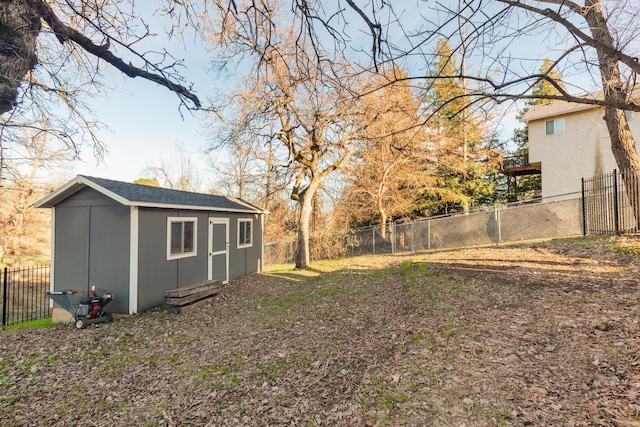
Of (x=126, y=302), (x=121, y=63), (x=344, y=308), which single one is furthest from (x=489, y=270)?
(x=126, y=302)

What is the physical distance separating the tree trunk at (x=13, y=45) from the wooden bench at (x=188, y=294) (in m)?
5.49

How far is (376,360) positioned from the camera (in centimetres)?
377

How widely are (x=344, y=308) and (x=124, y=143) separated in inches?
204

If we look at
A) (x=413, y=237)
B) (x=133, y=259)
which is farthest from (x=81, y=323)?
(x=413, y=237)

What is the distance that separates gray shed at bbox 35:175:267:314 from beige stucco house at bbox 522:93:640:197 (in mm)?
16814

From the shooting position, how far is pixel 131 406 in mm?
3391

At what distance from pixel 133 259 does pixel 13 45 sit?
5.40m

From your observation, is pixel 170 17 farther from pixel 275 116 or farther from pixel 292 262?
pixel 292 262

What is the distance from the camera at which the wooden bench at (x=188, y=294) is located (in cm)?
724

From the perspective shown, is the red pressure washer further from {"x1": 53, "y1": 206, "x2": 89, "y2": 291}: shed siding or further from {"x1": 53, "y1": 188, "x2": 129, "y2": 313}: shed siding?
{"x1": 53, "y1": 206, "x2": 89, "y2": 291}: shed siding

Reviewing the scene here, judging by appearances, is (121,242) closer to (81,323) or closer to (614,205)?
(81,323)

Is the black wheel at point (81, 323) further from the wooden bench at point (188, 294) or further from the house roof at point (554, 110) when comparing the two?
the house roof at point (554, 110)

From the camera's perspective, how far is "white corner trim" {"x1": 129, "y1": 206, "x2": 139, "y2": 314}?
23.0 ft

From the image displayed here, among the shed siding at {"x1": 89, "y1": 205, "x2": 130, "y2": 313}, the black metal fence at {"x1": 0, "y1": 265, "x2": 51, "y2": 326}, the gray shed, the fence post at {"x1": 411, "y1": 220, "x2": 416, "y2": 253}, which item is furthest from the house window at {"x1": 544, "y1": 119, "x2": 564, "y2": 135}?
the black metal fence at {"x1": 0, "y1": 265, "x2": 51, "y2": 326}
